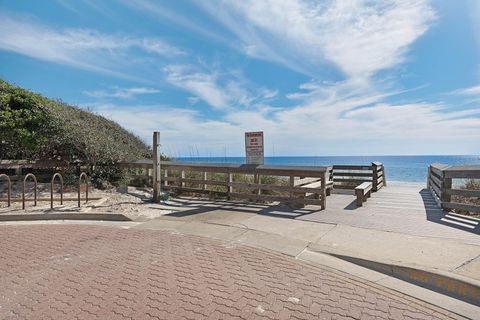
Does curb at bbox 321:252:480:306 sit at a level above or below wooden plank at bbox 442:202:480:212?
below

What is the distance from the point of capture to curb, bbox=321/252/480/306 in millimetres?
3957

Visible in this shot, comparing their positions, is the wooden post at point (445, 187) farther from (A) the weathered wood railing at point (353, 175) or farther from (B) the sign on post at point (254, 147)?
(A) the weathered wood railing at point (353, 175)

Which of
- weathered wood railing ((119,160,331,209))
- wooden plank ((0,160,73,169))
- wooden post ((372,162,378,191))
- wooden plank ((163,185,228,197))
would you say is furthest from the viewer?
Answer: wooden post ((372,162,378,191))

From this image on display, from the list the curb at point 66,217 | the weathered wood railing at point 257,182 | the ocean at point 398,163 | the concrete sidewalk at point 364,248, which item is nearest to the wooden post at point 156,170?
the weathered wood railing at point 257,182

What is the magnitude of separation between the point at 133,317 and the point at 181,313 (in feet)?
1.56

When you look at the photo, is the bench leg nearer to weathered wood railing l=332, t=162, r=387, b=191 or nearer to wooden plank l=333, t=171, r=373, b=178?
weathered wood railing l=332, t=162, r=387, b=191

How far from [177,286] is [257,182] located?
6.40 metres

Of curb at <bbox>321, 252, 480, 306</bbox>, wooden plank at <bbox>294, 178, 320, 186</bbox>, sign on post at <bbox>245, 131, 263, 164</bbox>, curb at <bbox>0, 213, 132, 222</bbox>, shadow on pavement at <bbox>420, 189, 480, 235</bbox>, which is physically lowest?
curb at <bbox>321, 252, 480, 306</bbox>

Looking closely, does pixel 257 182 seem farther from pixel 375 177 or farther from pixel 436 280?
pixel 436 280

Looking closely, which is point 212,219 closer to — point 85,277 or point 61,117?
point 85,277

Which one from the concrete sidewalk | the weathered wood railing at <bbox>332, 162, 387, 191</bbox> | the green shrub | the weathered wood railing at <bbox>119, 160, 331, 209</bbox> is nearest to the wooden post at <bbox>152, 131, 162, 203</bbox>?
the weathered wood railing at <bbox>119, 160, 331, 209</bbox>

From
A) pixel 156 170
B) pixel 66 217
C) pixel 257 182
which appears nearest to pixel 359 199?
pixel 257 182

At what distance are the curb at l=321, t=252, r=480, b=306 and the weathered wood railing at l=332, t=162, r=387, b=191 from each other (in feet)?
34.6

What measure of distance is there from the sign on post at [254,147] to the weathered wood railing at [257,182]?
0.69 ft
